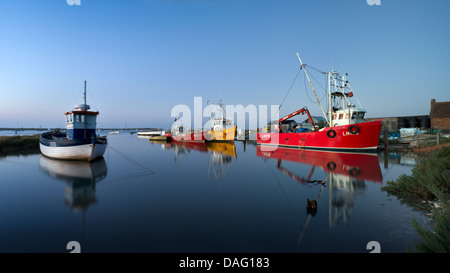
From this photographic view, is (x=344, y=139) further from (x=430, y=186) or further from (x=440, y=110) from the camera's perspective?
(x=440, y=110)

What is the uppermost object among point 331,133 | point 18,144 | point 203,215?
point 331,133

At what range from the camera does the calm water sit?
5367 millimetres

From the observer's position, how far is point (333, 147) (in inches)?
998

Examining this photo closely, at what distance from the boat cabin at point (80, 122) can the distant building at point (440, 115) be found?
5885 cm

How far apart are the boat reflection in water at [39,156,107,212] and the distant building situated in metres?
57.7

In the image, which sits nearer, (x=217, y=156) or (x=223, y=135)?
(x=217, y=156)

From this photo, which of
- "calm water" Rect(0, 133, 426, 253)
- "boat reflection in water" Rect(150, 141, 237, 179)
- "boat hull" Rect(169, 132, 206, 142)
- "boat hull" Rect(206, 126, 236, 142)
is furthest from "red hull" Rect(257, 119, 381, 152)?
"boat hull" Rect(169, 132, 206, 142)

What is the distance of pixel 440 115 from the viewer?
41.7 metres

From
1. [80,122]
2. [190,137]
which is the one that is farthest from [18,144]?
[190,137]

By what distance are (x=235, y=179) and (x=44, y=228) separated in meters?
9.57

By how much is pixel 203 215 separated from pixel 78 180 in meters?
10.2

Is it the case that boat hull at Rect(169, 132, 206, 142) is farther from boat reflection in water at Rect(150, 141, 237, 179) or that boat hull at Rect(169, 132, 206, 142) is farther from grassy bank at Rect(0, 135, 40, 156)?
grassy bank at Rect(0, 135, 40, 156)

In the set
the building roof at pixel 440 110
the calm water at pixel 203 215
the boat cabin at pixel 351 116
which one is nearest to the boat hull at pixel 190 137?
the boat cabin at pixel 351 116
